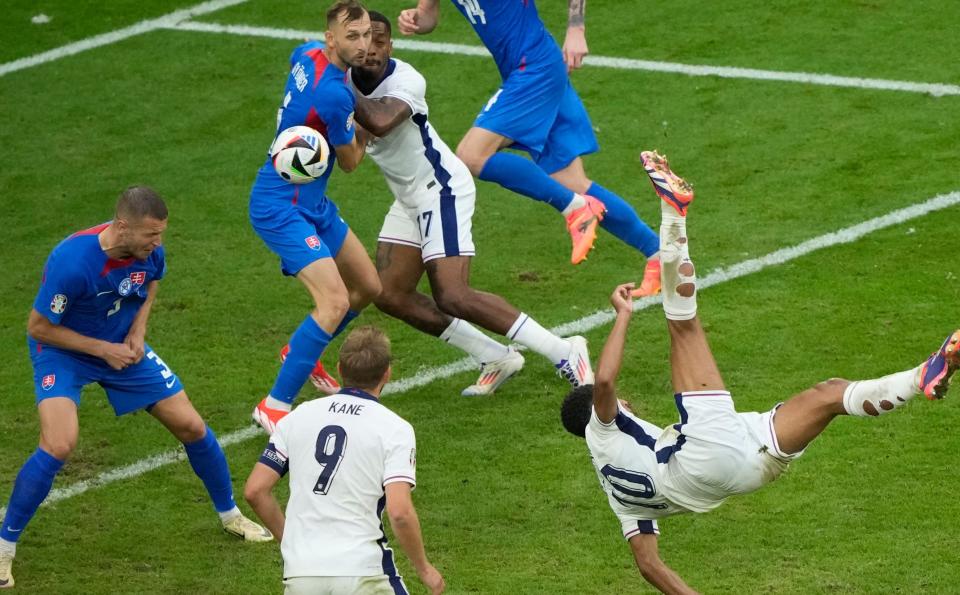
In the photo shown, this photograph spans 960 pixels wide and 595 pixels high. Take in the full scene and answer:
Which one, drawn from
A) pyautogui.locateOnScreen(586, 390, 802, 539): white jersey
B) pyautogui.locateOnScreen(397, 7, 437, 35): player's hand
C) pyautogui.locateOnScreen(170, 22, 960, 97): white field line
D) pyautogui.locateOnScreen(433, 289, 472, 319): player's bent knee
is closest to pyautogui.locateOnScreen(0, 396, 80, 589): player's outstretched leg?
pyautogui.locateOnScreen(433, 289, 472, 319): player's bent knee

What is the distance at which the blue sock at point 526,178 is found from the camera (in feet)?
31.4

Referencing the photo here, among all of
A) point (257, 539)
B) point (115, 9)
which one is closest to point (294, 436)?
point (257, 539)

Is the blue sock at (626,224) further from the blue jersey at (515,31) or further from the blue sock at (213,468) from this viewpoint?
the blue sock at (213,468)

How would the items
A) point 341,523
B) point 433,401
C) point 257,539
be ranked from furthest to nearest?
point 433,401 → point 257,539 → point 341,523

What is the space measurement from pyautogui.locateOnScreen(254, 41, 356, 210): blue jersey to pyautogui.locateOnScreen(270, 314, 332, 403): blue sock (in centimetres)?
75

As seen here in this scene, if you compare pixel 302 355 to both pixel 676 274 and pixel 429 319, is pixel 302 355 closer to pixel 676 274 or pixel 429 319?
pixel 429 319

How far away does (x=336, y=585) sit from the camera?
5566 mm

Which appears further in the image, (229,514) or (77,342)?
(229,514)

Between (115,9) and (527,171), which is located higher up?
(527,171)

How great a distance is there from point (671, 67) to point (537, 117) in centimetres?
388

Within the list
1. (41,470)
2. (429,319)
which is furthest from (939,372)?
(41,470)

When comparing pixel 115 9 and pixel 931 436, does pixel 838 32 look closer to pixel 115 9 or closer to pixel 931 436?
pixel 931 436

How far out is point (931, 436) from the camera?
8.01 meters

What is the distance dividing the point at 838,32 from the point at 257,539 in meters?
8.35
